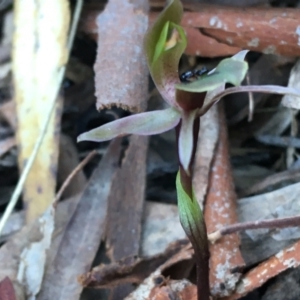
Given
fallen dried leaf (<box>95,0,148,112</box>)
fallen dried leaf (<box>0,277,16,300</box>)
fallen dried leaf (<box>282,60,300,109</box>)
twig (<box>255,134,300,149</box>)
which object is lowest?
fallen dried leaf (<box>0,277,16,300</box>)

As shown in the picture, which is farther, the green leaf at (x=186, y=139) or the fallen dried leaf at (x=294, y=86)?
the fallen dried leaf at (x=294, y=86)

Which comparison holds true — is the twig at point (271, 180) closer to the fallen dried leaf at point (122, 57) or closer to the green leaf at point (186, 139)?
the fallen dried leaf at point (122, 57)

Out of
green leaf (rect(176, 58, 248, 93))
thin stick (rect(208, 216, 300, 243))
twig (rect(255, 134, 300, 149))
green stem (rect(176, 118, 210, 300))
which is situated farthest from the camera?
twig (rect(255, 134, 300, 149))

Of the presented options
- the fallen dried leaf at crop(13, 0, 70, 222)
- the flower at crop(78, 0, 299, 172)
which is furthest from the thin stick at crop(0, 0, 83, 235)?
the flower at crop(78, 0, 299, 172)

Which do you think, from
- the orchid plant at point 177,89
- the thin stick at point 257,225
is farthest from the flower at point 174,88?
the thin stick at point 257,225

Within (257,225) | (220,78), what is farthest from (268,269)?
(220,78)

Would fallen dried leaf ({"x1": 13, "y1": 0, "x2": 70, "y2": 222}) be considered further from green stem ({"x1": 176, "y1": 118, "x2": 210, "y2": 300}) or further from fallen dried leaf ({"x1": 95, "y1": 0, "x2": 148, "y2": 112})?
green stem ({"x1": 176, "y1": 118, "x2": 210, "y2": 300})
